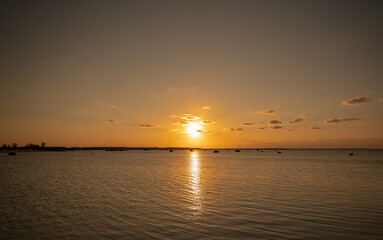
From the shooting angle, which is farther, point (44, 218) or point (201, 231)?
point (44, 218)

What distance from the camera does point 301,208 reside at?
19516 mm

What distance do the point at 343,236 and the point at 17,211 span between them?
2330cm

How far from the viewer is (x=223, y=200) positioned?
22875 mm

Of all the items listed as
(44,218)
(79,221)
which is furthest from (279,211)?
(44,218)

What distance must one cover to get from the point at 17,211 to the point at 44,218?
151 inches

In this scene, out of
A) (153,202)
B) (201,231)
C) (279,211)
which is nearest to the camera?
(201,231)

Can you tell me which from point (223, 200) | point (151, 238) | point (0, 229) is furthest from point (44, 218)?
point (223, 200)

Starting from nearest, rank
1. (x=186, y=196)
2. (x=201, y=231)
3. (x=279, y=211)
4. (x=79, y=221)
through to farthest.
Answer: (x=201, y=231), (x=79, y=221), (x=279, y=211), (x=186, y=196)

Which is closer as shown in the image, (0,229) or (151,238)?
(151,238)

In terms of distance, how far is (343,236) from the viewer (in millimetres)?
13156

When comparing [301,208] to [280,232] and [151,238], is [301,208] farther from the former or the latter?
[151,238]

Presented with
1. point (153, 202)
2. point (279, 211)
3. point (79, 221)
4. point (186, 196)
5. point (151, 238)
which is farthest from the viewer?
point (186, 196)

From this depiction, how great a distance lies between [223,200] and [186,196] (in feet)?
14.4

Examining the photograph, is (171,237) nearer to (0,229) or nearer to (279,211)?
(279,211)
